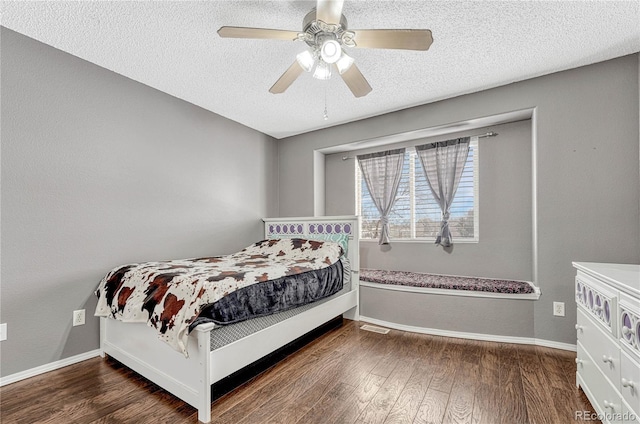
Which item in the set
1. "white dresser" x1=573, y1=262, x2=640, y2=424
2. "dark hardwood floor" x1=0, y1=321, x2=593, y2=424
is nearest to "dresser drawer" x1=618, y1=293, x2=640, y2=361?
"white dresser" x1=573, y1=262, x2=640, y2=424

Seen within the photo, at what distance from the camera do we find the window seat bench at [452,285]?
2.59 metres

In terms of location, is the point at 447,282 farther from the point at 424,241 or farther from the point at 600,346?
the point at 600,346

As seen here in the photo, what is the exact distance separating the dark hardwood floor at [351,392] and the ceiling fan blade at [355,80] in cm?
200

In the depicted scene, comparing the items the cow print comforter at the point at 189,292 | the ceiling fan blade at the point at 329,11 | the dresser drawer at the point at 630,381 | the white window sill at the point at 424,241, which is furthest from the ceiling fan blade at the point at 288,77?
the white window sill at the point at 424,241

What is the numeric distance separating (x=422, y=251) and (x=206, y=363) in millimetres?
2682

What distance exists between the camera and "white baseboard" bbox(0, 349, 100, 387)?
1.95 m

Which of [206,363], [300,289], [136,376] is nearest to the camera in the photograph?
[206,363]

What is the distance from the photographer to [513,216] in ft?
9.96

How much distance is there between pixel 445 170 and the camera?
132 inches

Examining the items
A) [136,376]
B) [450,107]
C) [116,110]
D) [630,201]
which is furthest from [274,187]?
[630,201]

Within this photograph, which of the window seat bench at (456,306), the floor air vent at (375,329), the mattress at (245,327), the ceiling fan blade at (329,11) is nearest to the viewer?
the ceiling fan blade at (329,11)

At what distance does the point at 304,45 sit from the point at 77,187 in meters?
2.04

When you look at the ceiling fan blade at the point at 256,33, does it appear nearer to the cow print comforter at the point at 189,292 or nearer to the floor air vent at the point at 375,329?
the cow print comforter at the point at 189,292

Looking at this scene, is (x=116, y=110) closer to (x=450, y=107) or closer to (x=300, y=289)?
(x=300, y=289)
